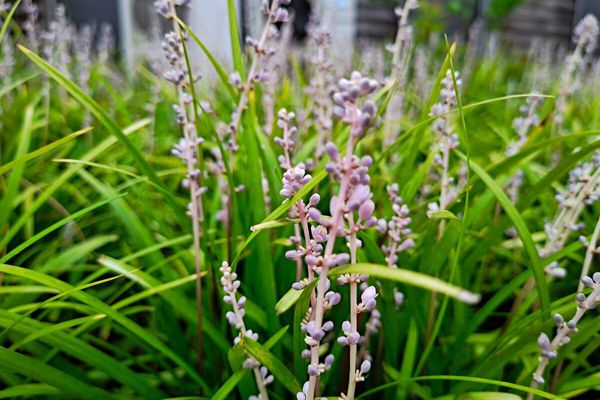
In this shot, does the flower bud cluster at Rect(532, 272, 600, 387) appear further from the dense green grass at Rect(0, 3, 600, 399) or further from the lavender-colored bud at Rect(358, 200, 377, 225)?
the lavender-colored bud at Rect(358, 200, 377, 225)

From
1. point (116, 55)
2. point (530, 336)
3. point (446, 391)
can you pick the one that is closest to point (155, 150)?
point (446, 391)

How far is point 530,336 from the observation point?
133 centimetres

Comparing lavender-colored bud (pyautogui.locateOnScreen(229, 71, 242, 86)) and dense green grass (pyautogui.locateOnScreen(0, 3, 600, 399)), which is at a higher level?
lavender-colored bud (pyautogui.locateOnScreen(229, 71, 242, 86))

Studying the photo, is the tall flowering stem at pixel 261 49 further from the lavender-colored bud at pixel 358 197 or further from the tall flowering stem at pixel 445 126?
the lavender-colored bud at pixel 358 197

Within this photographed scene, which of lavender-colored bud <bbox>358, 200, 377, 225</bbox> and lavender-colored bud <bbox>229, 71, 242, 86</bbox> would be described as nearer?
lavender-colored bud <bbox>358, 200, 377, 225</bbox>

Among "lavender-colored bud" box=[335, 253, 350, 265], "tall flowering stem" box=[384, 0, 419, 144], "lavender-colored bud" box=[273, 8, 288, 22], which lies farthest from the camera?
"tall flowering stem" box=[384, 0, 419, 144]

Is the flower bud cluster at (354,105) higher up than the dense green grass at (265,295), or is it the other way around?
the flower bud cluster at (354,105)

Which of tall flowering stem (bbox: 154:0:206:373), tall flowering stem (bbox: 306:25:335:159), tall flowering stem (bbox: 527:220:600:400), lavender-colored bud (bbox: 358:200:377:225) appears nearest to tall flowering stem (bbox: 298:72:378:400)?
lavender-colored bud (bbox: 358:200:377:225)

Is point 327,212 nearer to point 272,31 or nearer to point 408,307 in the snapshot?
point 408,307

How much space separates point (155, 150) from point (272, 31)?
6.47 feet

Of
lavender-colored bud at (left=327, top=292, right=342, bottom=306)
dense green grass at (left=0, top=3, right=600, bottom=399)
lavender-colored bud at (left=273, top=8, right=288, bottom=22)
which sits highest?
lavender-colored bud at (left=273, top=8, right=288, bottom=22)

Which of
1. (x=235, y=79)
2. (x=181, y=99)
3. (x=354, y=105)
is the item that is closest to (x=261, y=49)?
(x=235, y=79)

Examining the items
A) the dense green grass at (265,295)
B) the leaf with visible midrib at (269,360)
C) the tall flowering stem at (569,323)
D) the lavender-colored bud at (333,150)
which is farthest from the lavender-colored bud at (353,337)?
the tall flowering stem at (569,323)

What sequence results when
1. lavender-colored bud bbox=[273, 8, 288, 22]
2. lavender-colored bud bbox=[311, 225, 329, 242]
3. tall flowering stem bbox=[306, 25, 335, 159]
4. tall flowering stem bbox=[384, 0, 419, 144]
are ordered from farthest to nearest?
tall flowering stem bbox=[306, 25, 335, 159] → tall flowering stem bbox=[384, 0, 419, 144] → lavender-colored bud bbox=[273, 8, 288, 22] → lavender-colored bud bbox=[311, 225, 329, 242]
